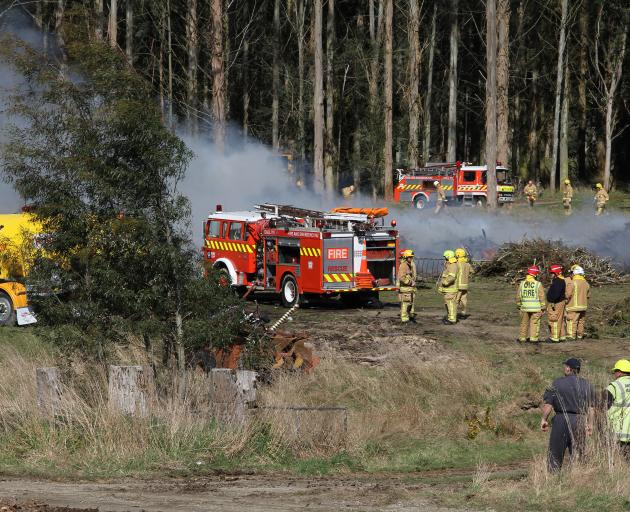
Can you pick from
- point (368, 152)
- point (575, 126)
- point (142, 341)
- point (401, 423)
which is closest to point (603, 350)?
point (401, 423)

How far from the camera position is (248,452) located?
13.4m

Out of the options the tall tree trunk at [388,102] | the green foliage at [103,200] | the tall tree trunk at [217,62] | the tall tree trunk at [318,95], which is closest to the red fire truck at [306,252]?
the green foliage at [103,200]

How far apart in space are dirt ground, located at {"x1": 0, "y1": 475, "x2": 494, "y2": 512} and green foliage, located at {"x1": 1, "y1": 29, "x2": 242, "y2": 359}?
329cm

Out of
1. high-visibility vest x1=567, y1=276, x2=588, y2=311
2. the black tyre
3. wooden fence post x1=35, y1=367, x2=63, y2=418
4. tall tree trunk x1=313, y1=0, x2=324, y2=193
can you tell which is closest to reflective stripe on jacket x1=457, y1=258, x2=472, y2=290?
high-visibility vest x1=567, y1=276, x2=588, y2=311

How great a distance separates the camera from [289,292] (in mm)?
26562

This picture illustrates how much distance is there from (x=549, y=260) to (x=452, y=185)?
20.0m

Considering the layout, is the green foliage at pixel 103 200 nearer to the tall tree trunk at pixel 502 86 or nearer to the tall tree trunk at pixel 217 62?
the tall tree trunk at pixel 217 62

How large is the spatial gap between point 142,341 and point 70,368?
1119 mm

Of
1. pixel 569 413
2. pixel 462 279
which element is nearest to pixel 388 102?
pixel 462 279

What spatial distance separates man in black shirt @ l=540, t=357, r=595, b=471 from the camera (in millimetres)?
11344

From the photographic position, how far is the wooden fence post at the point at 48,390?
45.8 ft

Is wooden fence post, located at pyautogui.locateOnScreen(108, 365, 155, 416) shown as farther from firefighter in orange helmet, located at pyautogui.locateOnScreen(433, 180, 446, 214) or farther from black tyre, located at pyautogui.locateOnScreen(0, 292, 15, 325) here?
firefighter in orange helmet, located at pyautogui.locateOnScreen(433, 180, 446, 214)

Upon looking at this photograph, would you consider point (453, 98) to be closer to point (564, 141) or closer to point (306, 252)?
point (564, 141)

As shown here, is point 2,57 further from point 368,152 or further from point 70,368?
point 368,152
